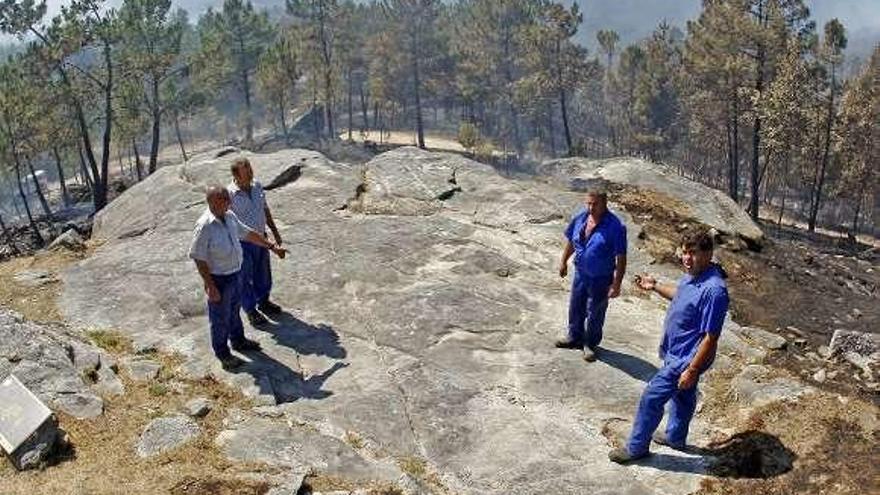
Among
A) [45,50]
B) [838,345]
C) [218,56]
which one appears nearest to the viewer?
[838,345]

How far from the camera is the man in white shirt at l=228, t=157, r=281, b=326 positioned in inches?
397

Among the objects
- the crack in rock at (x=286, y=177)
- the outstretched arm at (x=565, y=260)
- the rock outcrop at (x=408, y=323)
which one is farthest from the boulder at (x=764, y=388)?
the crack in rock at (x=286, y=177)

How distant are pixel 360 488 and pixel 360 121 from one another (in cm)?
10723

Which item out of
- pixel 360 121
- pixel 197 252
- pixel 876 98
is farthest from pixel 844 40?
pixel 360 121

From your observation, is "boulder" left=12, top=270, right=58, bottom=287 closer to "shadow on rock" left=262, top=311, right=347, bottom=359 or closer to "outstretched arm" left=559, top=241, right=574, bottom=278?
"shadow on rock" left=262, top=311, right=347, bottom=359

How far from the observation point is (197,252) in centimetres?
859

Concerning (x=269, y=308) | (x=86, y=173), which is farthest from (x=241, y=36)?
(x=269, y=308)

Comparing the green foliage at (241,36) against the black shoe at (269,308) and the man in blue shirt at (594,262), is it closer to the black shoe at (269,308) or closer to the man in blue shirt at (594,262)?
the black shoe at (269,308)

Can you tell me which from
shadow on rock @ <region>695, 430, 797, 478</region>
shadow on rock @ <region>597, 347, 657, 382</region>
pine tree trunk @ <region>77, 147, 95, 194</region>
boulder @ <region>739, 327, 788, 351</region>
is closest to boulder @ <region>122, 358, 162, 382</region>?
shadow on rock @ <region>597, 347, 657, 382</region>

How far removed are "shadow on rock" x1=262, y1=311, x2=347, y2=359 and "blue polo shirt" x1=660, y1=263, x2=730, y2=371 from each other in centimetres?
437

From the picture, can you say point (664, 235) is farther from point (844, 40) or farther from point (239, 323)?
point (844, 40)

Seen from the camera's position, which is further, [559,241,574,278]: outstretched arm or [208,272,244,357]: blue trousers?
[559,241,574,278]: outstretched arm

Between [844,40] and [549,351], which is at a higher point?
[844,40]

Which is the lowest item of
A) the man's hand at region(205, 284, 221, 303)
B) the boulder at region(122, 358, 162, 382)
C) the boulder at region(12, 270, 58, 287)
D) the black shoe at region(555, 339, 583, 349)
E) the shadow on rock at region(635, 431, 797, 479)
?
the shadow on rock at region(635, 431, 797, 479)
